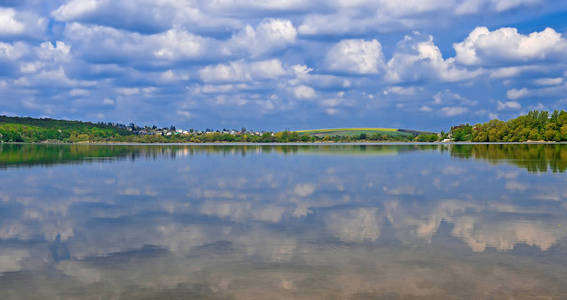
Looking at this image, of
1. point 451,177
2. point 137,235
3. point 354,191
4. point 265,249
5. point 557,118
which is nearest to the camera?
point 265,249

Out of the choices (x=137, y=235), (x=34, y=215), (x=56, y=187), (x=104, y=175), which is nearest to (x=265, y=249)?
(x=137, y=235)

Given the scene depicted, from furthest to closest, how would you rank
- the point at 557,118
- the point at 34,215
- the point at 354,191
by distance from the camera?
the point at 557,118
the point at 354,191
the point at 34,215

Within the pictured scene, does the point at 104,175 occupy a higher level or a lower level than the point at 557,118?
lower

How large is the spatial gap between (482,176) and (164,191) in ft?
79.7

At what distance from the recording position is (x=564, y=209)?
838 inches

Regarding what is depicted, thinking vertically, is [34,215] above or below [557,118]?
below

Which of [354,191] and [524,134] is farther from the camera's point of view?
[524,134]

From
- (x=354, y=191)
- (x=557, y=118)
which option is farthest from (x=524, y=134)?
(x=354, y=191)

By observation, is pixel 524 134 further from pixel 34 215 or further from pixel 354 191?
pixel 34 215

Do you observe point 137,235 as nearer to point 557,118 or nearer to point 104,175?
point 104,175

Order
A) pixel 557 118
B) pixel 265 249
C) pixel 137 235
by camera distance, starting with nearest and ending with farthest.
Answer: pixel 265 249, pixel 137 235, pixel 557 118

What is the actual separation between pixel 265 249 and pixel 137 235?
509 centimetres

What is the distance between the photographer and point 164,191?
29594 millimetres

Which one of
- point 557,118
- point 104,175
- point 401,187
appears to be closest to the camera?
point 401,187
